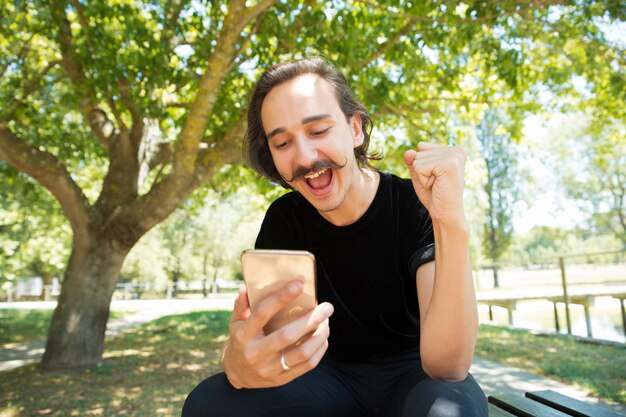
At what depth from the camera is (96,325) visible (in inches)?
243

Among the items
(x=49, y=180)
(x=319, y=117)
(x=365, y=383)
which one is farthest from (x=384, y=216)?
(x=49, y=180)

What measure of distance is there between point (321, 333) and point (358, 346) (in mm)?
638

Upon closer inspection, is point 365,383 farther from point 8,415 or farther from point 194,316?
point 194,316

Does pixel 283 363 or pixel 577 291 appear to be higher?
pixel 283 363

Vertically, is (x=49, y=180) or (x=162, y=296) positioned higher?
(x=49, y=180)

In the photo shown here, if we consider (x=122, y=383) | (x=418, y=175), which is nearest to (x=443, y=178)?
(x=418, y=175)

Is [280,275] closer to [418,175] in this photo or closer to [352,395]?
[418,175]

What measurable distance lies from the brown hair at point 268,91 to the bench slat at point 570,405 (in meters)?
1.28

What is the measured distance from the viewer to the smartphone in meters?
1.26

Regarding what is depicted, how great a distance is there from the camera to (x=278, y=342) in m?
1.24

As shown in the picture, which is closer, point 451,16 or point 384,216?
point 384,216

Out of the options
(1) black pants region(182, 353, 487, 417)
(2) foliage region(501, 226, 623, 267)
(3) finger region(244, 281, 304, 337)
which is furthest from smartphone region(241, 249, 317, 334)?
(2) foliage region(501, 226, 623, 267)

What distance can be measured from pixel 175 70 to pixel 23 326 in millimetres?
8148

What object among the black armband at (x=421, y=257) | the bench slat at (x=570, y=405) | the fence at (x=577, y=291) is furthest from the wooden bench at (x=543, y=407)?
the fence at (x=577, y=291)
